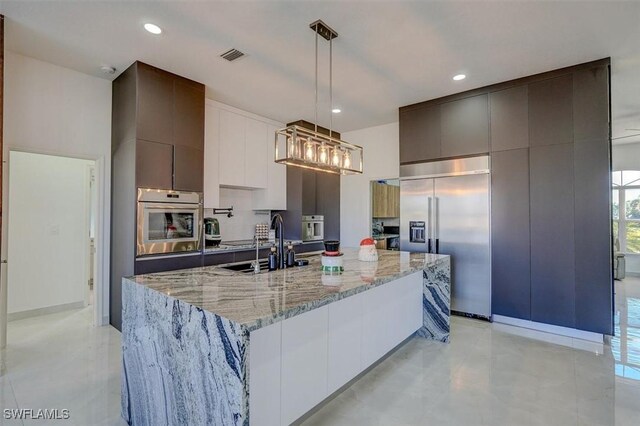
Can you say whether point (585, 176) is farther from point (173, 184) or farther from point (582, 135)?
point (173, 184)

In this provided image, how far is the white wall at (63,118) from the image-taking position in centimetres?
315

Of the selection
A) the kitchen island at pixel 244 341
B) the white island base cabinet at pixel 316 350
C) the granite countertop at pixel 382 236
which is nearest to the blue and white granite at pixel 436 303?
the white island base cabinet at pixel 316 350

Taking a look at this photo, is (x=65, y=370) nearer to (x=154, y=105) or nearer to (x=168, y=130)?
(x=168, y=130)

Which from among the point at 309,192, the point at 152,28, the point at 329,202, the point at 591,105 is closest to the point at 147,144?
the point at 152,28

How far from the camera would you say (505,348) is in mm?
3121

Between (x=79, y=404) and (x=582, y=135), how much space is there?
5.16 meters

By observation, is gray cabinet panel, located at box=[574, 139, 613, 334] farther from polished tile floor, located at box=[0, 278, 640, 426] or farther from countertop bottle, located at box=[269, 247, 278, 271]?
countertop bottle, located at box=[269, 247, 278, 271]

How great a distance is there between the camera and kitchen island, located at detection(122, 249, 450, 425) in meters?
1.36

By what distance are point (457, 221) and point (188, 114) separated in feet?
12.1

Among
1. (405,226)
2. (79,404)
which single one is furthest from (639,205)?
(79,404)

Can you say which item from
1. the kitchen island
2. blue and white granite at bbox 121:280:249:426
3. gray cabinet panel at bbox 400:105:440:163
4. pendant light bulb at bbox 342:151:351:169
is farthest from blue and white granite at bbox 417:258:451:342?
blue and white granite at bbox 121:280:249:426

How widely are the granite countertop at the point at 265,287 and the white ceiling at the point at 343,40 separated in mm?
2075

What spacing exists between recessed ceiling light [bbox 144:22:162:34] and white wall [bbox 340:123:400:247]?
381 cm

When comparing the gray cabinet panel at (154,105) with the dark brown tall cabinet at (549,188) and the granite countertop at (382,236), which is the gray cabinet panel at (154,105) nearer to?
the dark brown tall cabinet at (549,188)
